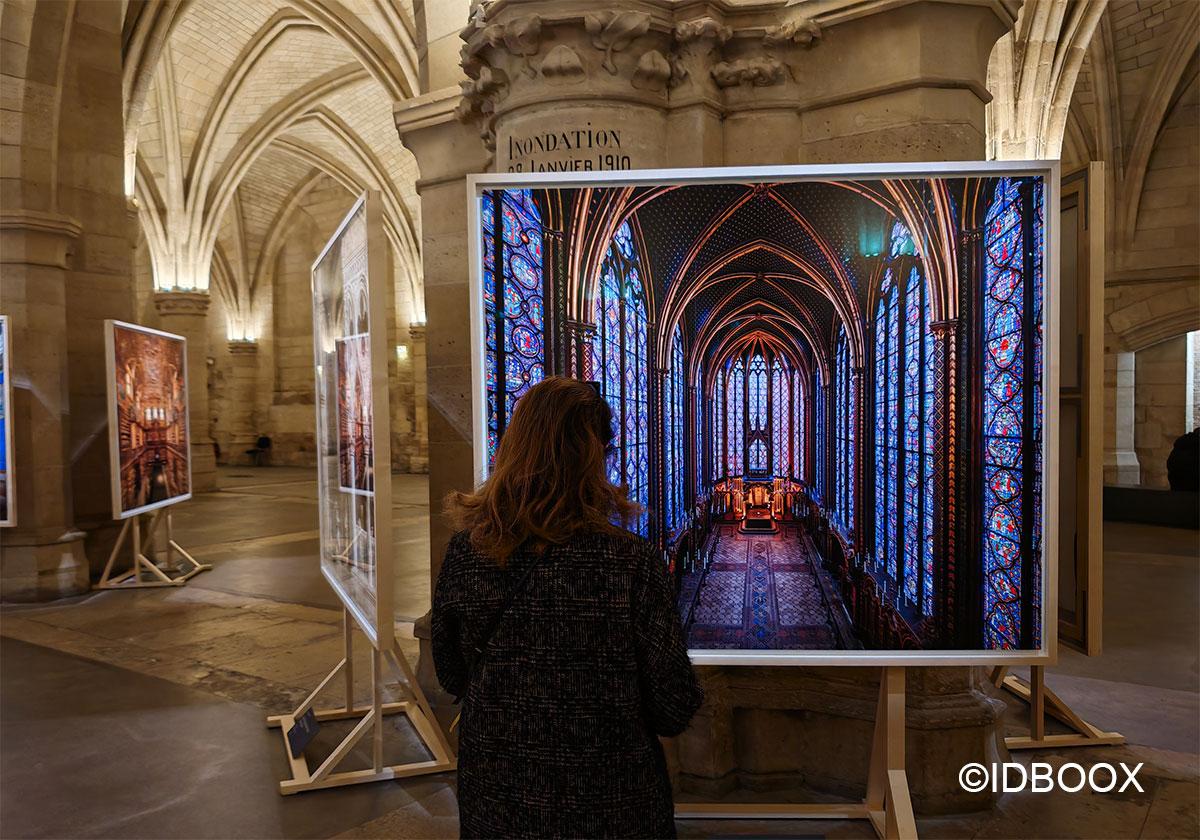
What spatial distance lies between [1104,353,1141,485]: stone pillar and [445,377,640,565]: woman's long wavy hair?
1510 centimetres

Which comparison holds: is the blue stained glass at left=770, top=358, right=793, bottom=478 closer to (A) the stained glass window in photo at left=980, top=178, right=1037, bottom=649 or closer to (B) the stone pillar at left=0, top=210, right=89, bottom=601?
(A) the stained glass window in photo at left=980, top=178, right=1037, bottom=649

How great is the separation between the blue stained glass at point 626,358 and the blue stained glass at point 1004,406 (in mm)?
1087

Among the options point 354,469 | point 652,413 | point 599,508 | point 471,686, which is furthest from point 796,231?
point 354,469

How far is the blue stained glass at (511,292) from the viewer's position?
2619mm

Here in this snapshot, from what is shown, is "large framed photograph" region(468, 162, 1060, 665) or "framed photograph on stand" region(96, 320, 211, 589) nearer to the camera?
"large framed photograph" region(468, 162, 1060, 665)

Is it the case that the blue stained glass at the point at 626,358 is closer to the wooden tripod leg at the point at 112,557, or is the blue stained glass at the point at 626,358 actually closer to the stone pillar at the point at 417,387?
the wooden tripod leg at the point at 112,557

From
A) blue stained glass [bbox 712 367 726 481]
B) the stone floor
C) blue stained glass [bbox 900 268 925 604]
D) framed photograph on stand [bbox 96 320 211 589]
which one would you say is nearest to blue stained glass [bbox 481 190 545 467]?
blue stained glass [bbox 712 367 726 481]

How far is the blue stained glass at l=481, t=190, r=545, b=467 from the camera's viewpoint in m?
2.62

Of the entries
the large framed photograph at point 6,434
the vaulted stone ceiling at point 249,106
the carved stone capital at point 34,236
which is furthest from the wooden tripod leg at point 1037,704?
the vaulted stone ceiling at point 249,106

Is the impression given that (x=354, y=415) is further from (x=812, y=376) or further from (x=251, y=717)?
(x=251, y=717)

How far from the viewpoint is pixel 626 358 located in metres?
2.73

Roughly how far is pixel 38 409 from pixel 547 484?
296 inches

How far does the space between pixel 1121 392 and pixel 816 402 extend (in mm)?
13860

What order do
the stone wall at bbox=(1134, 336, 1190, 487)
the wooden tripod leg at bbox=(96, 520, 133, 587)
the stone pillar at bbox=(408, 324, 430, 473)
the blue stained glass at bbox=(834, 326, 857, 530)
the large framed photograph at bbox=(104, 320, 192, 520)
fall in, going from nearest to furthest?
the blue stained glass at bbox=(834, 326, 857, 530) < the large framed photograph at bbox=(104, 320, 192, 520) < the wooden tripod leg at bbox=(96, 520, 133, 587) < the stone wall at bbox=(1134, 336, 1190, 487) < the stone pillar at bbox=(408, 324, 430, 473)
